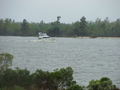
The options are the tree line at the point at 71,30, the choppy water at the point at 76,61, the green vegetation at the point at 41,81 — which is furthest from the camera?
the tree line at the point at 71,30

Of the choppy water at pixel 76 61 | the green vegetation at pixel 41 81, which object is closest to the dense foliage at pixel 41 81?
the green vegetation at pixel 41 81

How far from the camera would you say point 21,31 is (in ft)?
595

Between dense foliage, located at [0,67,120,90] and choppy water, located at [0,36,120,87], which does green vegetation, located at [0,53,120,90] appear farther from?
choppy water, located at [0,36,120,87]

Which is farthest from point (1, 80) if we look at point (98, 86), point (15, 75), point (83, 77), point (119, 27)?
point (119, 27)

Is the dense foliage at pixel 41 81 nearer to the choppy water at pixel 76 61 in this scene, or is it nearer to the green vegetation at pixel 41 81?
the green vegetation at pixel 41 81

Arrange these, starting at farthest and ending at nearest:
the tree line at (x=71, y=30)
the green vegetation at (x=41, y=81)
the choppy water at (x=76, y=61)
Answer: the tree line at (x=71, y=30), the choppy water at (x=76, y=61), the green vegetation at (x=41, y=81)

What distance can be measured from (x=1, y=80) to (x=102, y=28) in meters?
158

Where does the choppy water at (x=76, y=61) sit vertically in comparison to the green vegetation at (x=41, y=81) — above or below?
below

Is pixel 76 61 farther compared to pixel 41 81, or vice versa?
pixel 76 61

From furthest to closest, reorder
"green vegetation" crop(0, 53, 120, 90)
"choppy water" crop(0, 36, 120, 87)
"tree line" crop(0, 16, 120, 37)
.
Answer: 1. "tree line" crop(0, 16, 120, 37)
2. "choppy water" crop(0, 36, 120, 87)
3. "green vegetation" crop(0, 53, 120, 90)

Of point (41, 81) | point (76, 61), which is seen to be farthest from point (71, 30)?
point (41, 81)

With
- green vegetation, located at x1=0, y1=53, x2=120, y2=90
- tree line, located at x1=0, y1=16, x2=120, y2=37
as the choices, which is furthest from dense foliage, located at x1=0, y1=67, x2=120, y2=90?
tree line, located at x1=0, y1=16, x2=120, y2=37

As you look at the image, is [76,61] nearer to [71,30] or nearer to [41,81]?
[41,81]

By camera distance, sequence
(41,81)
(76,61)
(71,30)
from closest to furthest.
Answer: (41,81), (76,61), (71,30)
